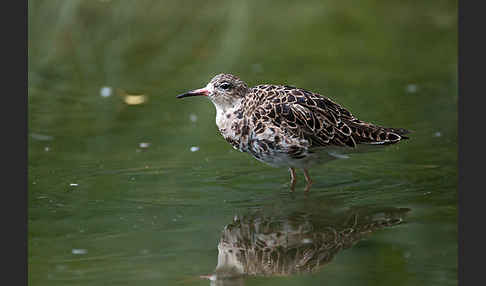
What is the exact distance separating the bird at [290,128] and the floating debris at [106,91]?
3.57 meters

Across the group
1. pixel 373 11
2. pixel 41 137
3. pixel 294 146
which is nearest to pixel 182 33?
pixel 373 11

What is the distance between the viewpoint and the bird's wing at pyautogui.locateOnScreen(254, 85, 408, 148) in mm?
8102

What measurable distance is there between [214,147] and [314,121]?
74.2 inches

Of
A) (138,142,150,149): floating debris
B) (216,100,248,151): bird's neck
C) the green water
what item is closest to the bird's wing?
(216,100,248,151): bird's neck

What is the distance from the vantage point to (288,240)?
272 inches

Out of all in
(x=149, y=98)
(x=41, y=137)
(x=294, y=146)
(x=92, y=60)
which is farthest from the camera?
(x=92, y=60)

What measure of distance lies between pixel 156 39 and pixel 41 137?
165 inches

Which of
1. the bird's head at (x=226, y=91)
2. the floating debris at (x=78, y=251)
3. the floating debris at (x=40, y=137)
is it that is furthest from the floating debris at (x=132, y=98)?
the floating debris at (x=78, y=251)

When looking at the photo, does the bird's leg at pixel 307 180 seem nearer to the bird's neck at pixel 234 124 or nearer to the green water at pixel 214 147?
the green water at pixel 214 147

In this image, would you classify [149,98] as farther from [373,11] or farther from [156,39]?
[373,11]

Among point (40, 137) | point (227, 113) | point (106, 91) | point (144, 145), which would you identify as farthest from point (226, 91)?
point (106, 91)

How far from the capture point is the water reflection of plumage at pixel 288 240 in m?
6.39

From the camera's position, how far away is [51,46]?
13.3 metres

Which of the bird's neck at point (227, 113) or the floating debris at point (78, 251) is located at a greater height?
the bird's neck at point (227, 113)
